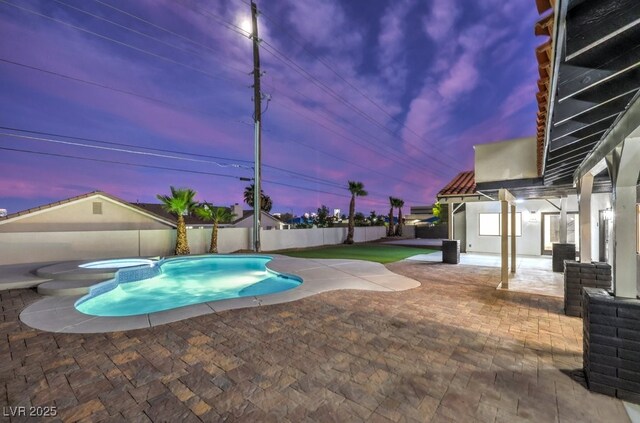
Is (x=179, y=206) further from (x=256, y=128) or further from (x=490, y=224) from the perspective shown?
(x=490, y=224)

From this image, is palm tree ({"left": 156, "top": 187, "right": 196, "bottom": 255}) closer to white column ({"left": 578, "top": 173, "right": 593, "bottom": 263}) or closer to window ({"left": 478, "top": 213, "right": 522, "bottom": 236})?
white column ({"left": 578, "top": 173, "right": 593, "bottom": 263})

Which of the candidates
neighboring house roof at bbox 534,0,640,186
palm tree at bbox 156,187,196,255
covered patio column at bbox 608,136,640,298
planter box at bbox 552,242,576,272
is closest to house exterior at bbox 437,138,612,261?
planter box at bbox 552,242,576,272

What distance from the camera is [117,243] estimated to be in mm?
13039

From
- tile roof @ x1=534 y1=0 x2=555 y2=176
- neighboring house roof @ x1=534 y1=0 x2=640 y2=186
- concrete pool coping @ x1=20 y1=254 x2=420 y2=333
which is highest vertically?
tile roof @ x1=534 y1=0 x2=555 y2=176

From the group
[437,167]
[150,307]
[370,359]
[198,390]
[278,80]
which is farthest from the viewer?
[437,167]

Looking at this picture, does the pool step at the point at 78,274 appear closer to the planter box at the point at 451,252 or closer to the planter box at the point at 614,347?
the planter box at the point at 614,347

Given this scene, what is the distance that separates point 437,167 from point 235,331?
5369 cm

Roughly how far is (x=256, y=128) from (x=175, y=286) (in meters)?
10.3

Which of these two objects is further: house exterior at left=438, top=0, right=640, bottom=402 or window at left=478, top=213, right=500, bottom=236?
window at left=478, top=213, right=500, bottom=236

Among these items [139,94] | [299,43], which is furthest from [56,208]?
[299,43]

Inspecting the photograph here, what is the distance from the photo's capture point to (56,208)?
15328 mm

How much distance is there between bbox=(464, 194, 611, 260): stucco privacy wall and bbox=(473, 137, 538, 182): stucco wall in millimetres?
7067

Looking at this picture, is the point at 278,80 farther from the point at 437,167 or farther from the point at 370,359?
the point at 437,167

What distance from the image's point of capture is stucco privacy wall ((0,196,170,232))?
48.2 ft
